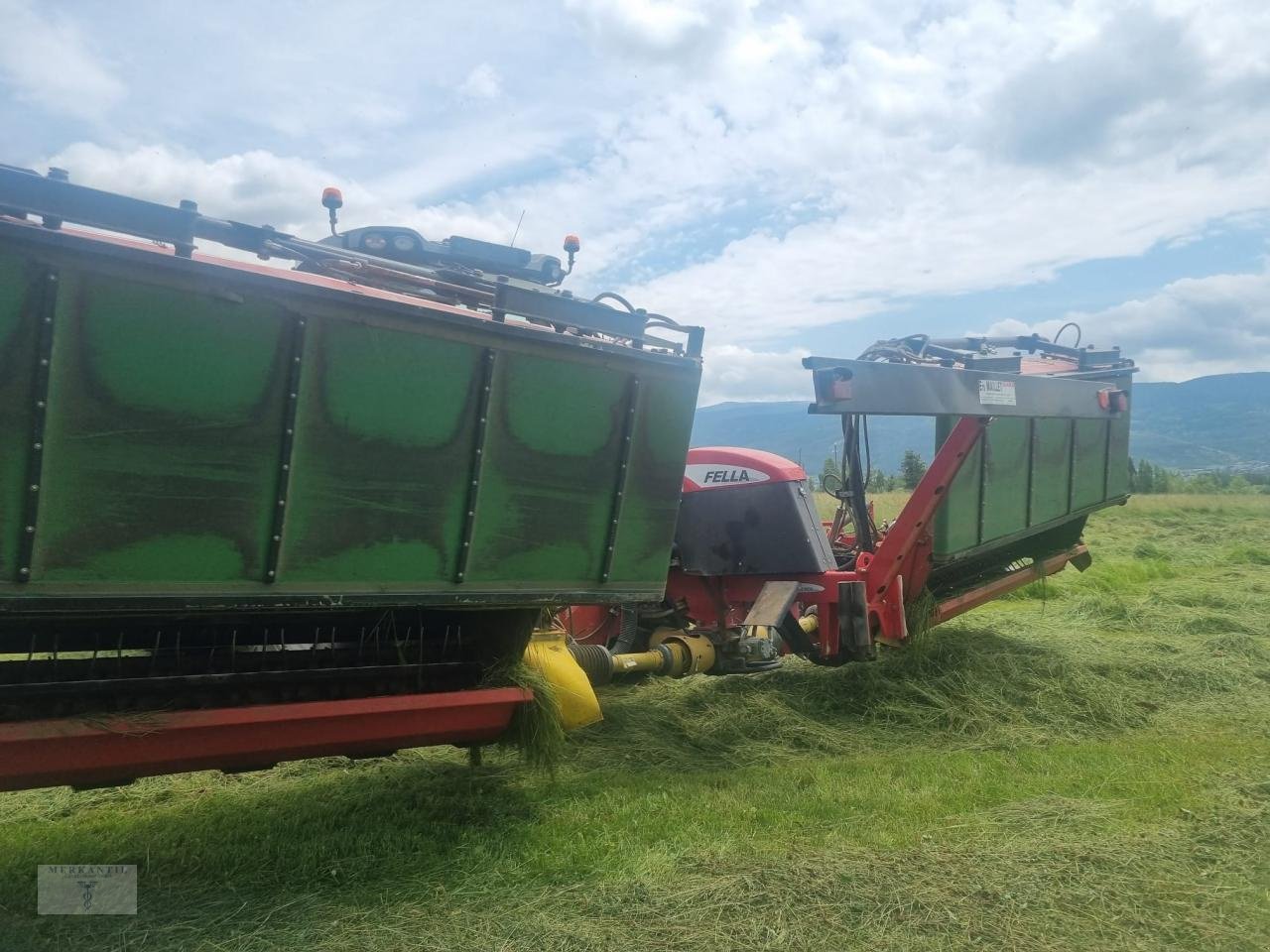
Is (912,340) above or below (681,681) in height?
above

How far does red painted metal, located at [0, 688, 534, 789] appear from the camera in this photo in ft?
10.8

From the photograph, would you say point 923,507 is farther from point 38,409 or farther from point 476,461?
point 38,409

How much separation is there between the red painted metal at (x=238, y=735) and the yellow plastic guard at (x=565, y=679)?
249mm

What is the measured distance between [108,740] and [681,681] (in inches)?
172

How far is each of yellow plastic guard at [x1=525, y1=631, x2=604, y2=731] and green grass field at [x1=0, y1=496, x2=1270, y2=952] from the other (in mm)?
407

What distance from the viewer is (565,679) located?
4.64 meters

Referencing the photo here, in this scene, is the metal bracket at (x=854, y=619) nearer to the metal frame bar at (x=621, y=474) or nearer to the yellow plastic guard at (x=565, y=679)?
the yellow plastic guard at (x=565, y=679)

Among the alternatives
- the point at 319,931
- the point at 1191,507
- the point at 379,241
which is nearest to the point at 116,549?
the point at 319,931

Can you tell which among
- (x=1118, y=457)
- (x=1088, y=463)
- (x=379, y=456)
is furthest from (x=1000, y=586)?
(x=379, y=456)

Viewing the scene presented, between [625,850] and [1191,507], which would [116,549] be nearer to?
[625,850]

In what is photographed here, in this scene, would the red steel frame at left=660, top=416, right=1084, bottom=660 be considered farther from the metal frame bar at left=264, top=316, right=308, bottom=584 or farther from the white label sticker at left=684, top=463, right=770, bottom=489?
the metal frame bar at left=264, top=316, right=308, bottom=584

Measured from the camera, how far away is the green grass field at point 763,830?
10.9 feet

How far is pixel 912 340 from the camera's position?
6.80 meters

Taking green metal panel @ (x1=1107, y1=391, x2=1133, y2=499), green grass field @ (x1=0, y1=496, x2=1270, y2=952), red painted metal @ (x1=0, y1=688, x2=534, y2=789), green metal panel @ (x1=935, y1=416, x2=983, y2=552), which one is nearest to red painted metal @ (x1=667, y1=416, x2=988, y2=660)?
green metal panel @ (x1=935, y1=416, x2=983, y2=552)
